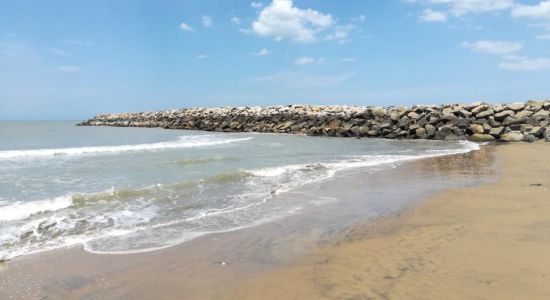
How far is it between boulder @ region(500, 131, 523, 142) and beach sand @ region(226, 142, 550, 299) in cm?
1472

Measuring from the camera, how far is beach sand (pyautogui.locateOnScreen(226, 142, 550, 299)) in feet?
11.9

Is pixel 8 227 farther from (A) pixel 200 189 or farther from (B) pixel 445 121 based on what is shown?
(B) pixel 445 121

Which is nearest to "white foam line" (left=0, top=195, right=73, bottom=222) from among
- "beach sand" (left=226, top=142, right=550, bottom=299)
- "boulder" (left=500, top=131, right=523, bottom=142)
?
"beach sand" (left=226, top=142, right=550, bottom=299)

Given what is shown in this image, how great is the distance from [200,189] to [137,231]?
3.30 meters

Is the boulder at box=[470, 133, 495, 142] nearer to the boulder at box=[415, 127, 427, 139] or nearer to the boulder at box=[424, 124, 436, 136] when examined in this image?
the boulder at box=[424, 124, 436, 136]

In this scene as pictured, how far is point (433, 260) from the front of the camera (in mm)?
4309

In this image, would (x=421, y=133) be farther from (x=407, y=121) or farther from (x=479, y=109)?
(x=479, y=109)

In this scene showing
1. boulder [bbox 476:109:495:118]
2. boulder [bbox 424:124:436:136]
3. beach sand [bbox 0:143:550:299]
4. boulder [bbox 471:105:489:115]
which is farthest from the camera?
boulder [bbox 424:124:436:136]

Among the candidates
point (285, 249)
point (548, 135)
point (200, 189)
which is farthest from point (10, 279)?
point (548, 135)

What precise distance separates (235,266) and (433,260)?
193 cm

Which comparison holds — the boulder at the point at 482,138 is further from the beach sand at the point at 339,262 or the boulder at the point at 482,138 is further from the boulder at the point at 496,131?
the beach sand at the point at 339,262

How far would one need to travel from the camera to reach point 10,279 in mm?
4348

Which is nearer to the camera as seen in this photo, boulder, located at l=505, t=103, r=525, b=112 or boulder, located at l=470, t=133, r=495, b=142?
boulder, located at l=470, t=133, r=495, b=142

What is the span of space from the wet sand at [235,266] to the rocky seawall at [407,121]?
17151 mm
